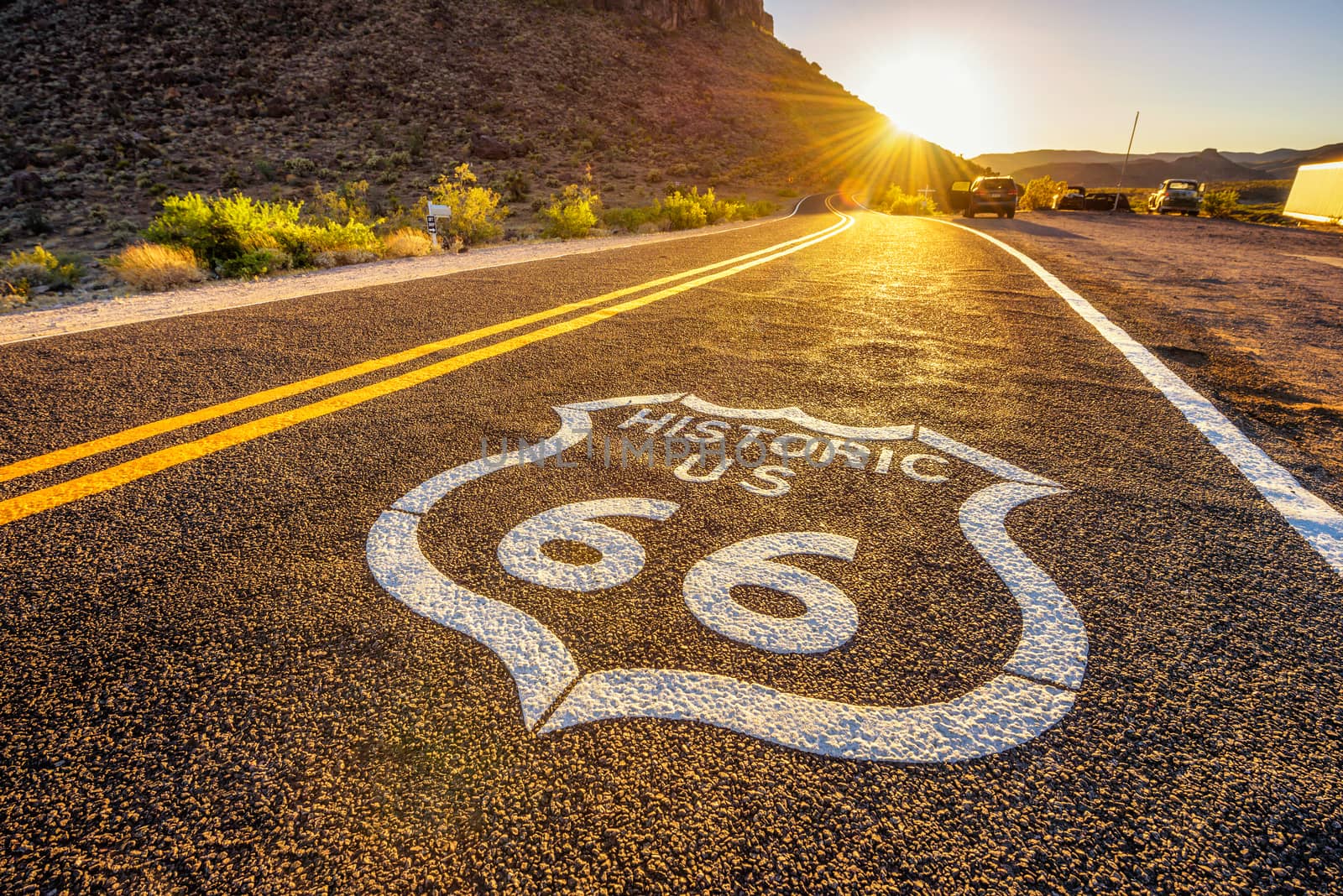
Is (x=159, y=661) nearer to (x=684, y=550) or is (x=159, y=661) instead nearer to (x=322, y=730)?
(x=322, y=730)

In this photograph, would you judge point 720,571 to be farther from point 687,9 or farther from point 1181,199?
point 687,9

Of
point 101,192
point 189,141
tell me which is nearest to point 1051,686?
point 101,192

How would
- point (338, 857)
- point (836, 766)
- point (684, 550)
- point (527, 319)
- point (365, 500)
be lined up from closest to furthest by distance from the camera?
point (338, 857) < point (836, 766) < point (684, 550) < point (365, 500) < point (527, 319)

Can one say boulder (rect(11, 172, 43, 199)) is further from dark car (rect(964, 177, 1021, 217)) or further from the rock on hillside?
the rock on hillside

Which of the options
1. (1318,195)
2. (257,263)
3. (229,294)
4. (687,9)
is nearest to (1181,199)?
(1318,195)

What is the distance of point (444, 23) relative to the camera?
151 ft

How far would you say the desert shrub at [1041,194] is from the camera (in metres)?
36.3

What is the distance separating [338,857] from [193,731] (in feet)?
1.42

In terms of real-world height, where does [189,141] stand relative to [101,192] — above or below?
above

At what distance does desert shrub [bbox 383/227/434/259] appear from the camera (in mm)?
9625

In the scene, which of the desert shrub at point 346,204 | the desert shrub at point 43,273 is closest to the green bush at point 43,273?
the desert shrub at point 43,273

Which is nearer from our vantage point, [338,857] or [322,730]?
[338,857]

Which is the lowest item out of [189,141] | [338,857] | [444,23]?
[338,857]

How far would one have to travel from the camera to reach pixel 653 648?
4.39 ft
